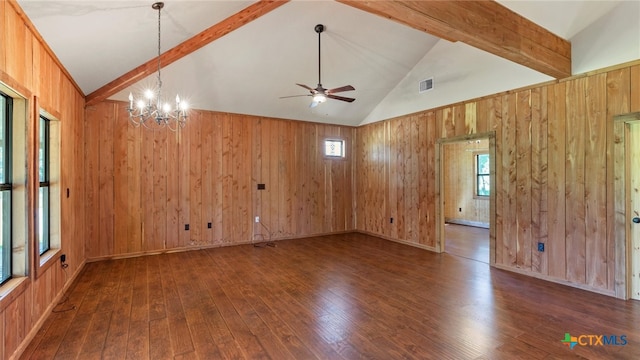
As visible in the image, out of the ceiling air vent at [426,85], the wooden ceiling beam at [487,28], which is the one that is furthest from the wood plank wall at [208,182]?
the wooden ceiling beam at [487,28]

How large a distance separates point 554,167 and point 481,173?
4765 mm

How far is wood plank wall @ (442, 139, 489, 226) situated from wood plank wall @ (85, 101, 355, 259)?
363 centimetres

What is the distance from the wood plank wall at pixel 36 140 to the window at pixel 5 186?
132 mm

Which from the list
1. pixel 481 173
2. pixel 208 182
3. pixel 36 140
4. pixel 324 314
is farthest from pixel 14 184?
pixel 481 173

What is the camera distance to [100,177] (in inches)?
195

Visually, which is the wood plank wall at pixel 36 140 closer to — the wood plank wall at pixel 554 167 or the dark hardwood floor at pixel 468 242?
the wood plank wall at pixel 554 167

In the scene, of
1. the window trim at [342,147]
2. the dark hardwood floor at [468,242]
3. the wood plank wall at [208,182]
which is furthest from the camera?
the window trim at [342,147]

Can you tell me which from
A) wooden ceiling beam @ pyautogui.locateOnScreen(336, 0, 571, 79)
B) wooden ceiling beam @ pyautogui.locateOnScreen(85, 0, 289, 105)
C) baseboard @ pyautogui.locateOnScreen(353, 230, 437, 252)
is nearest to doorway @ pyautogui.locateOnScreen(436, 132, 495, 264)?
baseboard @ pyautogui.locateOnScreen(353, 230, 437, 252)

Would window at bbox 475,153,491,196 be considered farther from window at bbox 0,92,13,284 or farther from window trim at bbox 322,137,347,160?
window at bbox 0,92,13,284

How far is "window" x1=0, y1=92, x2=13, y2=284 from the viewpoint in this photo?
2342 millimetres

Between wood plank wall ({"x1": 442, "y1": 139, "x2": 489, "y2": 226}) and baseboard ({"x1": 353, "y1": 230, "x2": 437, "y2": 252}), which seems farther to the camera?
wood plank wall ({"x1": 442, "y1": 139, "x2": 489, "y2": 226})

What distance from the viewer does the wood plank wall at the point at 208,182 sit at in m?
5.01

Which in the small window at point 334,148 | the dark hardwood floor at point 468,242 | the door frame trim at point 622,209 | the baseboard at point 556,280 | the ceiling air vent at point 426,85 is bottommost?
the dark hardwood floor at point 468,242

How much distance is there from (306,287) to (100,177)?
406cm
